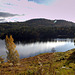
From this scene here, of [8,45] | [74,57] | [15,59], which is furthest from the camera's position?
[8,45]

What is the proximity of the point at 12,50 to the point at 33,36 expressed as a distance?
16054 centimetres

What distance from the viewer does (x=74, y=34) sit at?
196 m

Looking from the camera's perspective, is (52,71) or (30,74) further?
(30,74)

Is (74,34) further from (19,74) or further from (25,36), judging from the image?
(19,74)

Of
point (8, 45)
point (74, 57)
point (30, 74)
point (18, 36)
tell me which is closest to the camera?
point (30, 74)

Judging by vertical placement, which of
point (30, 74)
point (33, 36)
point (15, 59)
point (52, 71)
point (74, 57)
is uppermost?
point (52, 71)

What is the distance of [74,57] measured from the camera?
21203 mm

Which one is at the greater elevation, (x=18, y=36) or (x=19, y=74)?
(x=19, y=74)

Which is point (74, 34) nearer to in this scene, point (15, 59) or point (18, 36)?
point (18, 36)

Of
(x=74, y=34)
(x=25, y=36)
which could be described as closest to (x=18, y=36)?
(x=25, y=36)

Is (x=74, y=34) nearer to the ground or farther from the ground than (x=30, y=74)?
nearer to the ground

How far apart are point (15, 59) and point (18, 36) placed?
163 metres

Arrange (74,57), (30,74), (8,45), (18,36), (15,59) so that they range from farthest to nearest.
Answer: (18,36) → (8,45) → (15,59) → (74,57) → (30,74)

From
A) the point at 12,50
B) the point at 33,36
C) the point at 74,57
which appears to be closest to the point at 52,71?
the point at 74,57
